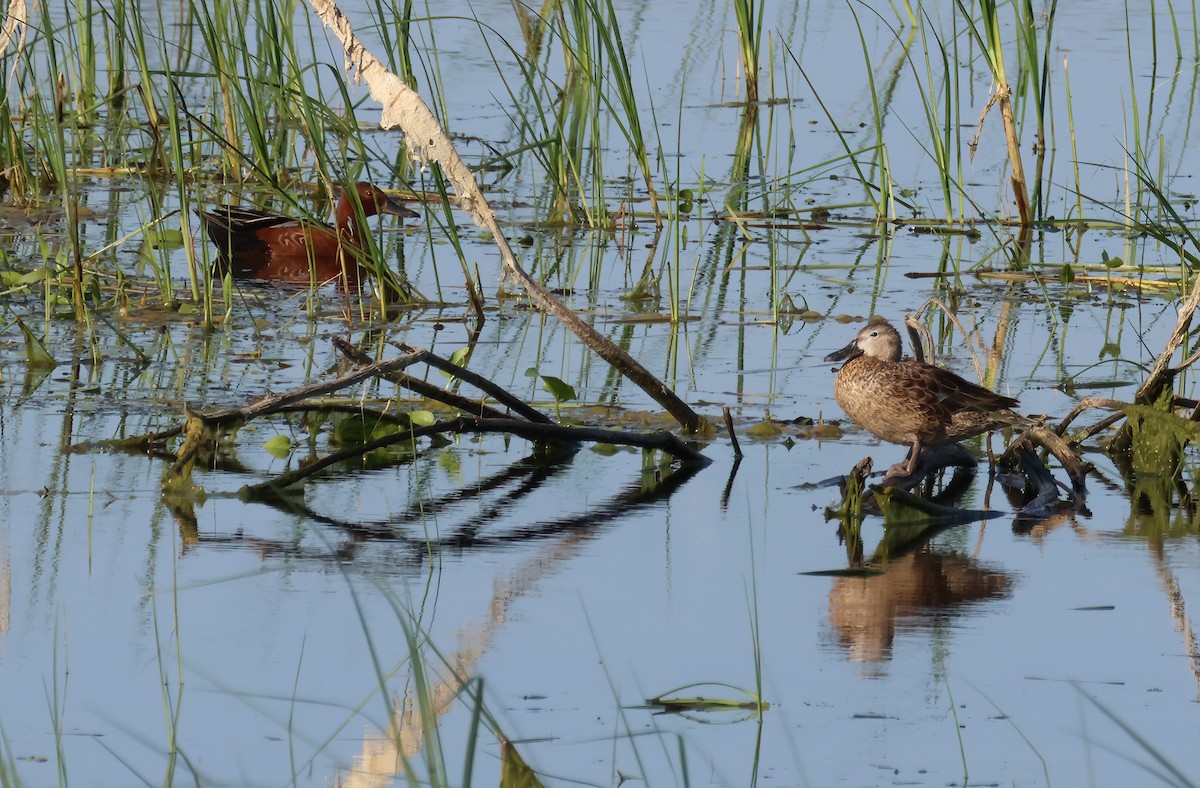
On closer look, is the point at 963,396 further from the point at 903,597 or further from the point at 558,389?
the point at 558,389

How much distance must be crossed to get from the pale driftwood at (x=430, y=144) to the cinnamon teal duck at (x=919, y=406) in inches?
23.4

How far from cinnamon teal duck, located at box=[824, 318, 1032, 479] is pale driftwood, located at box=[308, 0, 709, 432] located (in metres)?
0.59

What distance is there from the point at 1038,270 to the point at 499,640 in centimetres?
523

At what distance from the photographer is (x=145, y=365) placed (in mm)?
6617

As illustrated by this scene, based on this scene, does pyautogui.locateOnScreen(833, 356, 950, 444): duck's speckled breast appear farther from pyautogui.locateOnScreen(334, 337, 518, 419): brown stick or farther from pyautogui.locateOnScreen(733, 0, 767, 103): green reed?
pyautogui.locateOnScreen(733, 0, 767, 103): green reed

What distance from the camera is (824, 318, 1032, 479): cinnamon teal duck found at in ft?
17.7

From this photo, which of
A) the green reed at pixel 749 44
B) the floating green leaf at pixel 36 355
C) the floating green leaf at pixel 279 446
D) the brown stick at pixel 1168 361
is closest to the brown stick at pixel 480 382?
the floating green leaf at pixel 279 446

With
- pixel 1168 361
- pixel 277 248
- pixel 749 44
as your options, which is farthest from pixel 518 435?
pixel 749 44

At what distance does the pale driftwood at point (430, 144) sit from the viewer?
5305mm

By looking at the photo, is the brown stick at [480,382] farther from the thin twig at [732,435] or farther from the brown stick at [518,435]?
the thin twig at [732,435]

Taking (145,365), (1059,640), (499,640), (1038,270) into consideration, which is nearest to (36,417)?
(145,365)

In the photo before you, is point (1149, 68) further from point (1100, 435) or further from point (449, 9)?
Answer: point (1100, 435)

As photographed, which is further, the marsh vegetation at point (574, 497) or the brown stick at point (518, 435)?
the brown stick at point (518, 435)

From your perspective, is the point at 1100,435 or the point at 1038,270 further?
the point at 1038,270
